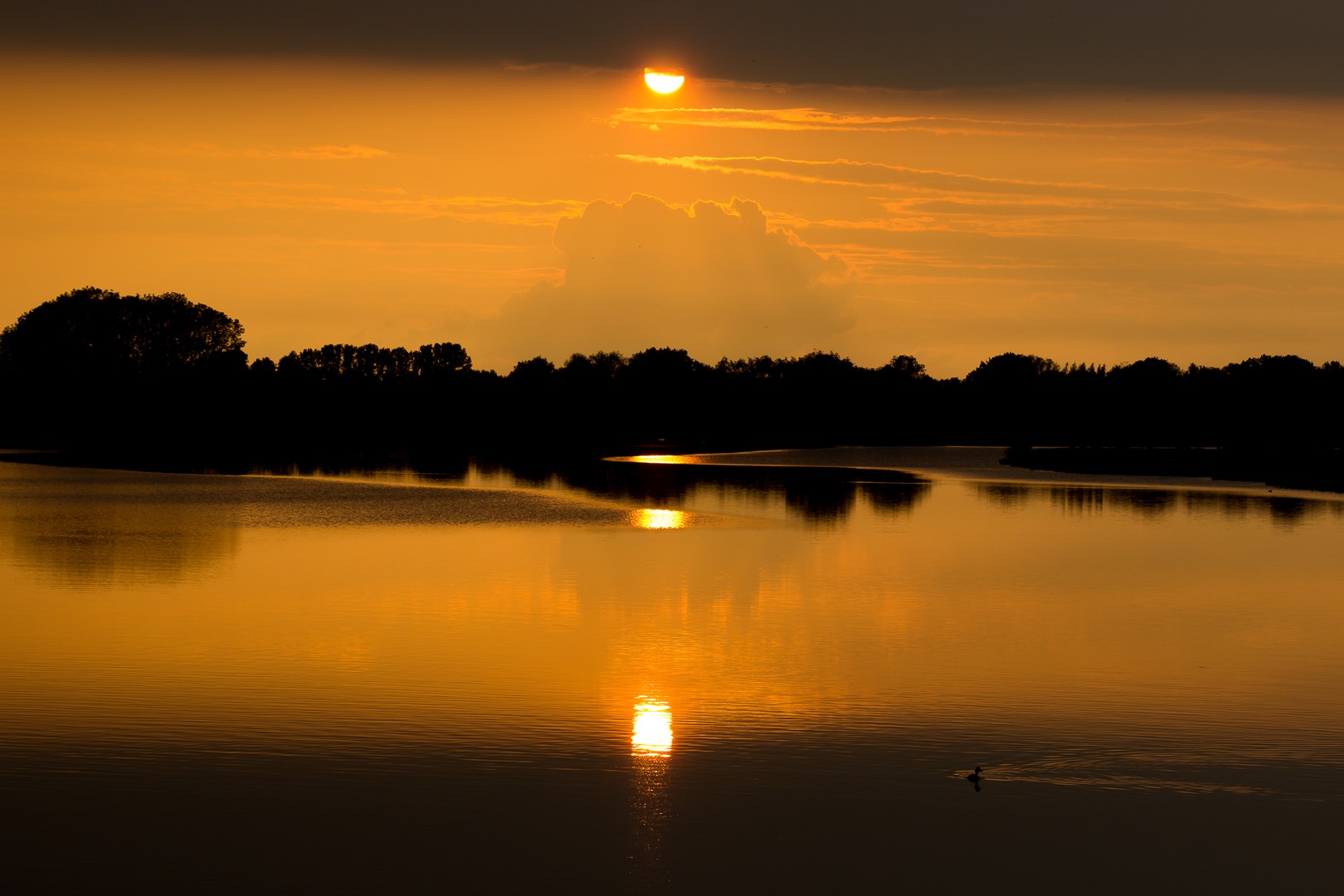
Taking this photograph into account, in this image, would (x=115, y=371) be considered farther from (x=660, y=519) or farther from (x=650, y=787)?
(x=650, y=787)

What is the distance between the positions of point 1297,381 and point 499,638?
179 meters

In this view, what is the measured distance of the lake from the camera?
507 inches

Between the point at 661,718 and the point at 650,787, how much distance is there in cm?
312

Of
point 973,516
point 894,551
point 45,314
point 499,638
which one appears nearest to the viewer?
point 499,638

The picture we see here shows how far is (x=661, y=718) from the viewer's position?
1794cm

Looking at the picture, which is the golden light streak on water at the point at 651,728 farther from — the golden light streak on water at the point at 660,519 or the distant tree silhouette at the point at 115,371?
the distant tree silhouette at the point at 115,371

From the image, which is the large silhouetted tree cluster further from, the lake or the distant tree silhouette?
the lake

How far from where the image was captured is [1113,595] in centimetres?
3061

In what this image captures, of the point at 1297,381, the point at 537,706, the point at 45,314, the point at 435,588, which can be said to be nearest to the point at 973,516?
the point at 435,588

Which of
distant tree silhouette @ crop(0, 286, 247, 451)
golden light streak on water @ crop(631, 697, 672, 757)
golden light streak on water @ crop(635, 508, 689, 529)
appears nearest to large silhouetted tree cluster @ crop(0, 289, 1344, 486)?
distant tree silhouette @ crop(0, 286, 247, 451)

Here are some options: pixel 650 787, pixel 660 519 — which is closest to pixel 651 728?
pixel 650 787

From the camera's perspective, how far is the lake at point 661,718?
1287 cm

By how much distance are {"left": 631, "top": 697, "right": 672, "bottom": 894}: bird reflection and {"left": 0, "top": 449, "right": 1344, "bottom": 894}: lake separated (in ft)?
0.19

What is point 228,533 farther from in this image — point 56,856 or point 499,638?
point 56,856
